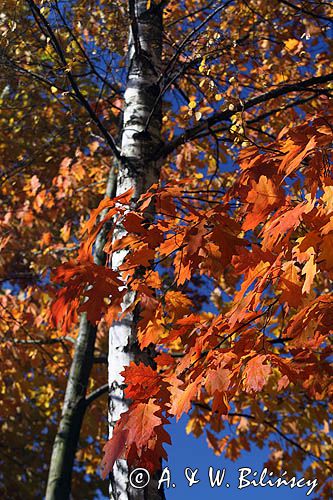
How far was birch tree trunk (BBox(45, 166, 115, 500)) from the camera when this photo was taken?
14.8 feet

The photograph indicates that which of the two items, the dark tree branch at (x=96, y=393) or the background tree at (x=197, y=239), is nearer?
the background tree at (x=197, y=239)

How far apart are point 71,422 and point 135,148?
252 centimetres

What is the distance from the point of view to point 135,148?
11.6 ft

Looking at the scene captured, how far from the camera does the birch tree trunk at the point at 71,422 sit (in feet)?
14.8

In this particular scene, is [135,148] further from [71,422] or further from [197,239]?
[71,422]

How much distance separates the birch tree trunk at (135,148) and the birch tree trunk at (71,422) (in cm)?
199

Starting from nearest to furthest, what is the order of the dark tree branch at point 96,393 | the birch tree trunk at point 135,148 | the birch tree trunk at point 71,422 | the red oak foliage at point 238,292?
the red oak foliage at point 238,292 → the birch tree trunk at point 135,148 → the dark tree branch at point 96,393 → the birch tree trunk at point 71,422

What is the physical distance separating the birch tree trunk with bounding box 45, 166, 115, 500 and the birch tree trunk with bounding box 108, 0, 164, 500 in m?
1.99

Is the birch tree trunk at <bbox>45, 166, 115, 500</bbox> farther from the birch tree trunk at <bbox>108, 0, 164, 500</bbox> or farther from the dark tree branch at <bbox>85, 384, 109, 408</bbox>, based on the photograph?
the birch tree trunk at <bbox>108, 0, 164, 500</bbox>

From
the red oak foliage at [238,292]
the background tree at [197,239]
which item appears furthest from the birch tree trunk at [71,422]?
the red oak foliage at [238,292]

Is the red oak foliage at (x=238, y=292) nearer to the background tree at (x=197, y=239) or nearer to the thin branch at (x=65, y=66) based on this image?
the background tree at (x=197, y=239)

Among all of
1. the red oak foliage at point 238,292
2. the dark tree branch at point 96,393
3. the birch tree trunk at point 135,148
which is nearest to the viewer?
the red oak foliage at point 238,292

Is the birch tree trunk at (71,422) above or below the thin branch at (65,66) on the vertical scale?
below

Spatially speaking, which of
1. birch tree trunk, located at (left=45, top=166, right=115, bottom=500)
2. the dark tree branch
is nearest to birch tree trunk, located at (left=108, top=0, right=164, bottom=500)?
the dark tree branch
